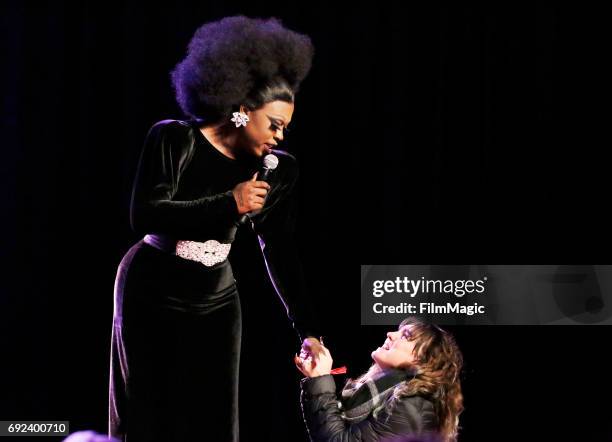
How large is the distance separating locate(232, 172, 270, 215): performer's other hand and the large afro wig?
0.33m

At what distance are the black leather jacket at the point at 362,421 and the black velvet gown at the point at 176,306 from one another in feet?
1.00

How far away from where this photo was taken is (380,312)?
153 inches

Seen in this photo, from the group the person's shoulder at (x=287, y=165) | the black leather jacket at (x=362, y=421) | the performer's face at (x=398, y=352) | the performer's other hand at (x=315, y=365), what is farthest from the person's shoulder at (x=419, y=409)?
the person's shoulder at (x=287, y=165)

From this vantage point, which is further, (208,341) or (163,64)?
(163,64)

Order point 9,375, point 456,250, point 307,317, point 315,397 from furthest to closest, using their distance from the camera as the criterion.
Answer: point 456,250 < point 9,375 < point 307,317 < point 315,397

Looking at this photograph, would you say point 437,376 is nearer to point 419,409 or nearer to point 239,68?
point 419,409

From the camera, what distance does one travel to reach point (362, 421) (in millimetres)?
2840

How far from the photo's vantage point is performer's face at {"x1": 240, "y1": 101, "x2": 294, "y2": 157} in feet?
9.49

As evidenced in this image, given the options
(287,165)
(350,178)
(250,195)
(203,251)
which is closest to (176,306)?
(203,251)

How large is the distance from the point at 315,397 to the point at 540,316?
5.18ft

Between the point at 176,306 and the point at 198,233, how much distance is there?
9.7 inches

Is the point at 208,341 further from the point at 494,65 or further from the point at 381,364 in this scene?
the point at 494,65

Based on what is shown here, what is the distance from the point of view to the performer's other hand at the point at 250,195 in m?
2.68

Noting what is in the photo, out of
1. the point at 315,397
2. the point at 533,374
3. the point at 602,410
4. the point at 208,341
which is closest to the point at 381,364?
the point at 315,397
